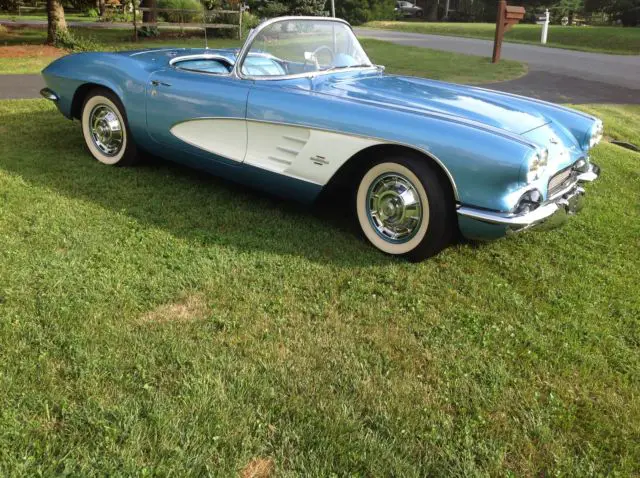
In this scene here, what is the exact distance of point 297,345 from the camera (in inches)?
104

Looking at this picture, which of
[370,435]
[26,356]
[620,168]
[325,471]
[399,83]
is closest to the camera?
[325,471]

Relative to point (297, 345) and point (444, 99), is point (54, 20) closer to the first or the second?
point (444, 99)

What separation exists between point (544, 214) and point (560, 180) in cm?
50

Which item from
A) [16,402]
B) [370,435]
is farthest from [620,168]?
[16,402]

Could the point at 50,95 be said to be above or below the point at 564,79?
above

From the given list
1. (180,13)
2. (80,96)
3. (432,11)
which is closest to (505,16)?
(180,13)

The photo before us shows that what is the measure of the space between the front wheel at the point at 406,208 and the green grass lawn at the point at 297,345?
0.48 feet

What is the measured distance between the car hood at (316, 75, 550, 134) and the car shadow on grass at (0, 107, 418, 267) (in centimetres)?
76

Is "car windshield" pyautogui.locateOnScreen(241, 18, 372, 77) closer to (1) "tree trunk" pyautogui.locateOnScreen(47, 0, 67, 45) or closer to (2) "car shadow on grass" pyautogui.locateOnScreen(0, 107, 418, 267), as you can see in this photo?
(2) "car shadow on grass" pyautogui.locateOnScreen(0, 107, 418, 267)

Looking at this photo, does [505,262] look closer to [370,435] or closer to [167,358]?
[370,435]

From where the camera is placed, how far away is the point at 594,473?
2.03 meters

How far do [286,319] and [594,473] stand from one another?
1.48 meters

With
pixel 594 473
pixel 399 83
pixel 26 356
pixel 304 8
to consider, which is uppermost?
pixel 304 8

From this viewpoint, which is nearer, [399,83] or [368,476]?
[368,476]
